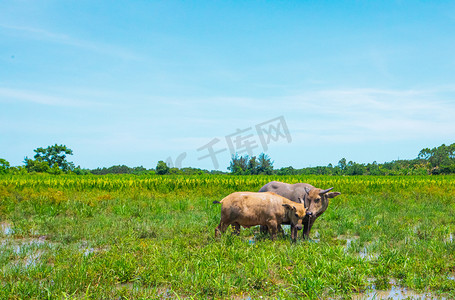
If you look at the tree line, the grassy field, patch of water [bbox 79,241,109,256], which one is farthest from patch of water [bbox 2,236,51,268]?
the tree line

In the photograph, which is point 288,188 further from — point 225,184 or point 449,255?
point 225,184

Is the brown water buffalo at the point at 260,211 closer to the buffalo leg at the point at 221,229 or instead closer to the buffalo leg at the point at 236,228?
the buffalo leg at the point at 221,229

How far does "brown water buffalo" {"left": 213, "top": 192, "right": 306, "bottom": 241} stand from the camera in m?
7.77

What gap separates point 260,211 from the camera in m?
7.82

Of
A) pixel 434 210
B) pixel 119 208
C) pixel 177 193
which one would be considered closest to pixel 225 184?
pixel 177 193

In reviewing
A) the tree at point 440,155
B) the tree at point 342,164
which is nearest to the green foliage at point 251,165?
the tree at point 342,164

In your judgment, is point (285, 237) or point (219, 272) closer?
point (219, 272)

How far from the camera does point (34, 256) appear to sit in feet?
22.9

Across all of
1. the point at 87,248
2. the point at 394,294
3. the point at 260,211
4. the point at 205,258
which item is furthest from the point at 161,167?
the point at 394,294

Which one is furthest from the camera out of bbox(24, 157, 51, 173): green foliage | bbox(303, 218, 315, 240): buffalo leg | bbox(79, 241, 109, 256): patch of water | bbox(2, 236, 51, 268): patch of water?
bbox(24, 157, 51, 173): green foliage

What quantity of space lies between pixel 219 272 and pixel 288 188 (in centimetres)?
446

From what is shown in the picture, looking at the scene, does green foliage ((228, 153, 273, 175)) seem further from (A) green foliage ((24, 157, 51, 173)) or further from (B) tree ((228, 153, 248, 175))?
(A) green foliage ((24, 157, 51, 173))

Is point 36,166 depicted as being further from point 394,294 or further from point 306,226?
point 394,294

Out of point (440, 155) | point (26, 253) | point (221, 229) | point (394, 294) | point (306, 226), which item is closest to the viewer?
point (394, 294)
